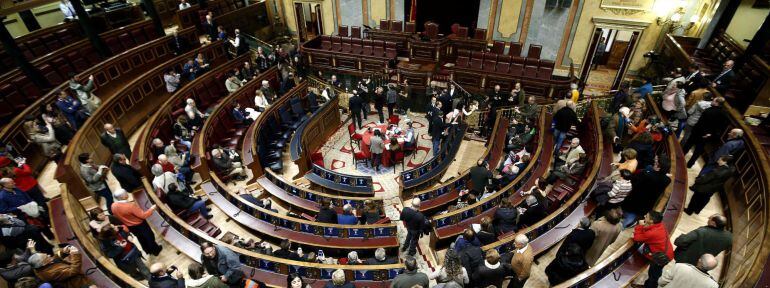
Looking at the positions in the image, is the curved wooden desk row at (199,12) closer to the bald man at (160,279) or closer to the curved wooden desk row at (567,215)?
the bald man at (160,279)

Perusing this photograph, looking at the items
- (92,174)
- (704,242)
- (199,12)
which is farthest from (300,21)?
(704,242)

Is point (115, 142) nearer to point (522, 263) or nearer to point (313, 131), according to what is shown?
point (313, 131)

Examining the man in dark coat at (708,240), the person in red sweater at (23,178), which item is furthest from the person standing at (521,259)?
the person in red sweater at (23,178)

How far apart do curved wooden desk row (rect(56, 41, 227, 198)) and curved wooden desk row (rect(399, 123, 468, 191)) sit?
5902 millimetres

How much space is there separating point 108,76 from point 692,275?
1248 cm

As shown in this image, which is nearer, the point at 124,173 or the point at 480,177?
the point at 124,173

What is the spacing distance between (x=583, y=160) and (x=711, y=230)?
8.44 ft

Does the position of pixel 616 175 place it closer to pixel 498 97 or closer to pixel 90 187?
pixel 498 97

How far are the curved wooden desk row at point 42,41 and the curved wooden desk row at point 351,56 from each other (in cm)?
690

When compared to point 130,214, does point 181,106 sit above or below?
below

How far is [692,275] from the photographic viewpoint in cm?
349

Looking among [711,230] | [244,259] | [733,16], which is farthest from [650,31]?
[244,259]

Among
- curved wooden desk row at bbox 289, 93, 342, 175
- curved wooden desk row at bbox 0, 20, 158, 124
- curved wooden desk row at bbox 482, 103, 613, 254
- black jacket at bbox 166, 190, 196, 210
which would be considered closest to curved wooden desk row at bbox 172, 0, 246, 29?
curved wooden desk row at bbox 0, 20, 158, 124

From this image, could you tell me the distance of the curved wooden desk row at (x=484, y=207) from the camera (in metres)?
5.92
